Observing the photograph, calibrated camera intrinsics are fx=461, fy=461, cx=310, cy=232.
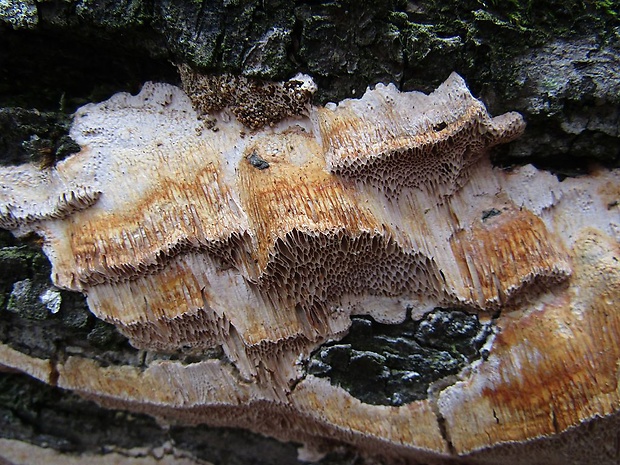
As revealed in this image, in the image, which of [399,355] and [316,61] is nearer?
[316,61]

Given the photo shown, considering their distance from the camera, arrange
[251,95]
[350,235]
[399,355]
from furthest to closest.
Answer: [399,355]
[251,95]
[350,235]

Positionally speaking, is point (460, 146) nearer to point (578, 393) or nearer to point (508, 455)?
point (578, 393)

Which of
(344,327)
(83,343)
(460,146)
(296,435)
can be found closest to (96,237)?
(83,343)

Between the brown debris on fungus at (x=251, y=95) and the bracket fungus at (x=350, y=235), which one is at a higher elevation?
the brown debris on fungus at (x=251, y=95)

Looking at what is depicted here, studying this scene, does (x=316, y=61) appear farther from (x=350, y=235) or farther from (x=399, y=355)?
(x=399, y=355)

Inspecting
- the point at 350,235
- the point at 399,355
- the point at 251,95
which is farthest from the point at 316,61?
the point at 399,355

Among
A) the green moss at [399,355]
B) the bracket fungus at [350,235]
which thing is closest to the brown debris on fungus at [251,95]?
the bracket fungus at [350,235]

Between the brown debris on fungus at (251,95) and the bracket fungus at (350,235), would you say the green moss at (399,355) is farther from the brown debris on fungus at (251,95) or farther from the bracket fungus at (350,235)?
the brown debris on fungus at (251,95)
